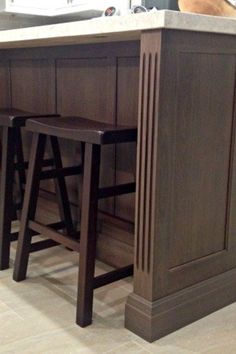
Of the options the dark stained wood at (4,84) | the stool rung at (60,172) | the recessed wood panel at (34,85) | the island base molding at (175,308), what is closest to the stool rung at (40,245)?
the stool rung at (60,172)

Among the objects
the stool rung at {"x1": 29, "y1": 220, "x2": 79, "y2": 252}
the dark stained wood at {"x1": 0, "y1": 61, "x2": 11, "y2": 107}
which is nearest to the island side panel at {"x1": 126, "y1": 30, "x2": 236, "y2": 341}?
the stool rung at {"x1": 29, "y1": 220, "x2": 79, "y2": 252}

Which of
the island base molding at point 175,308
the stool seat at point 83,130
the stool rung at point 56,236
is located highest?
the stool seat at point 83,130

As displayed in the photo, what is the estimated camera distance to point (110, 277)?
62.3 inches

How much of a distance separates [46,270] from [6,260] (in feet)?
0.61

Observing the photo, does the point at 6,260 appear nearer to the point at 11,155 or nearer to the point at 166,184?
the point at 11,155

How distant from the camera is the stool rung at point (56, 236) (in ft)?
5.26

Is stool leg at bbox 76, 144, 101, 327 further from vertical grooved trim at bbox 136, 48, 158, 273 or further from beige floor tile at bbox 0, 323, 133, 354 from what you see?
vertical grooved trim at bbox 136, 48, 158, 273

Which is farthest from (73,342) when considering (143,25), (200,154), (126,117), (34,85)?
(34,85)

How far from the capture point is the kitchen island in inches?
53.4

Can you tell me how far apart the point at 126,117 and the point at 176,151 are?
0.45m

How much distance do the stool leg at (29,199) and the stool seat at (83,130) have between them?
8 cm

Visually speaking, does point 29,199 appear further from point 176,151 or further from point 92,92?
point 176,151

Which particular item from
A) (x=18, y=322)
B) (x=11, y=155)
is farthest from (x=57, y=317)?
(x=11, y=155)

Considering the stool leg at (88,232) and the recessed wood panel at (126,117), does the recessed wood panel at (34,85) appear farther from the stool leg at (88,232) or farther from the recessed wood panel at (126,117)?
the stool leg at (88,232)
